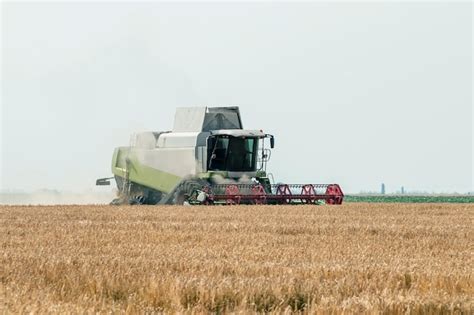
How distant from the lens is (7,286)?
7.25m

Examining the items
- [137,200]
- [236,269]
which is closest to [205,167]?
[137,200]

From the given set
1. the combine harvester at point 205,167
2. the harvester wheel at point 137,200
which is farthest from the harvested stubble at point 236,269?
the harvester wheel at point 137,200

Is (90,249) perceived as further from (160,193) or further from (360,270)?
(160,193)

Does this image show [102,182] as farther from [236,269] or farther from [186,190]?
[236,269]

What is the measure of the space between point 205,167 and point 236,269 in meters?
22.1

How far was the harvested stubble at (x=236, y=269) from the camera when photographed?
6.54m

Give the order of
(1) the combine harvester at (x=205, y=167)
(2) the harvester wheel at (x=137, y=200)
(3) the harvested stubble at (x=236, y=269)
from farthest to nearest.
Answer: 1. (2) the harvester wheel at (x=137, y=200)
2. (1) the combine harvester at (x=205, y=167)
3. (3) the harvested stubble at (x=236, y=269)

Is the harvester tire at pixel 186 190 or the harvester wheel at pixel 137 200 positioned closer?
the harvester tire at pixel 186 190

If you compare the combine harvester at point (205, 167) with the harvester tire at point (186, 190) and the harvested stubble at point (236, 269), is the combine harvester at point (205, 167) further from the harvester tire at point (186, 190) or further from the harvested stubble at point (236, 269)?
the harvested stubble at point (236, 269)

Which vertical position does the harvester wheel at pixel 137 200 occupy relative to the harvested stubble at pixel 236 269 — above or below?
above

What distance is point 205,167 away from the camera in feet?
100

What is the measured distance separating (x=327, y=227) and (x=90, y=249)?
19.9ft

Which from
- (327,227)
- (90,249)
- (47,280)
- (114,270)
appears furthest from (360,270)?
(327,227)

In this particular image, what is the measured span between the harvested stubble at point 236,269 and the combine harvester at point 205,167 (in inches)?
542
